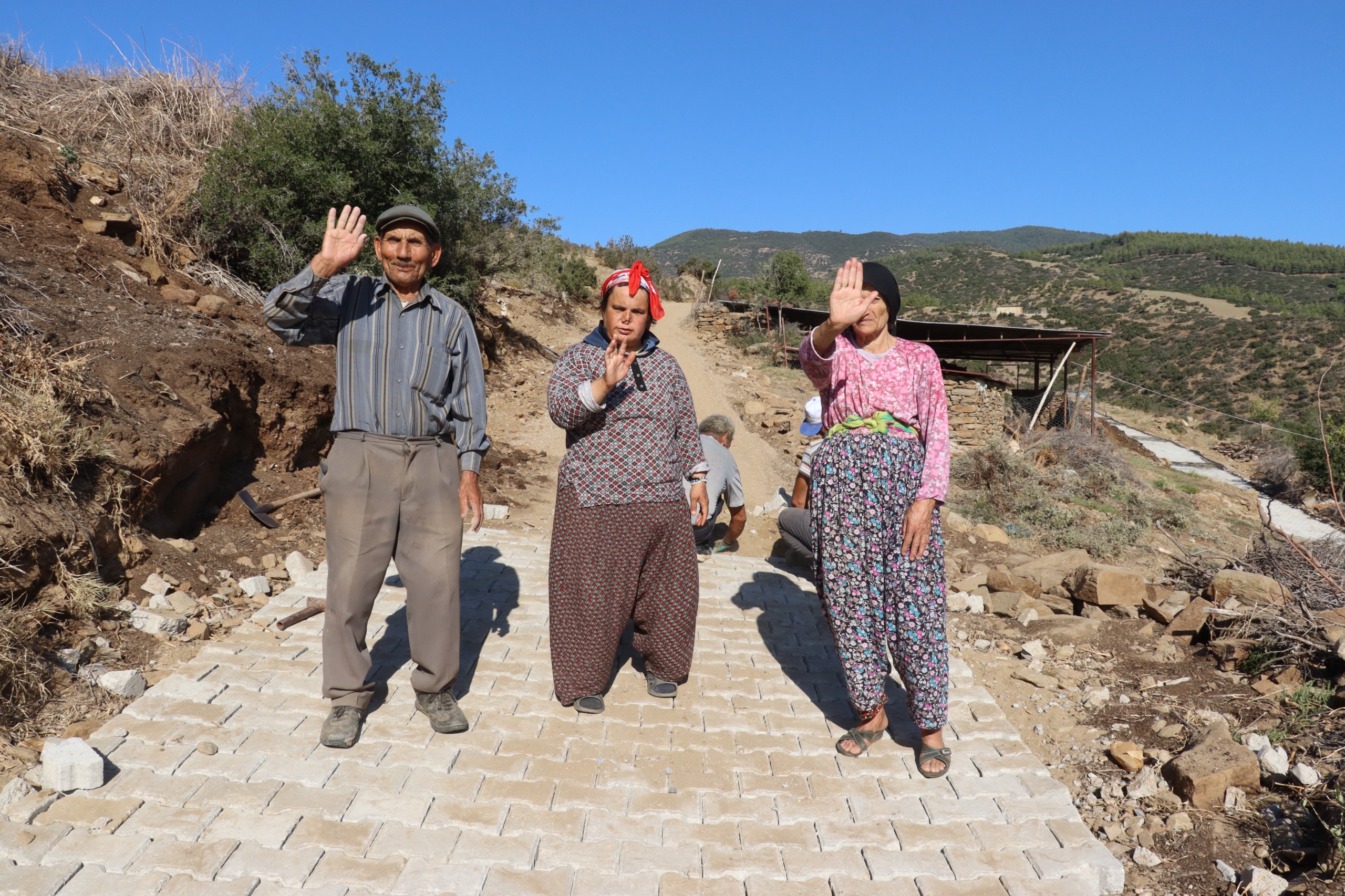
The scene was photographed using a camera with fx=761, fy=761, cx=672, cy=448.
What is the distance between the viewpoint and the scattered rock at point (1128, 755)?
10.5 feet

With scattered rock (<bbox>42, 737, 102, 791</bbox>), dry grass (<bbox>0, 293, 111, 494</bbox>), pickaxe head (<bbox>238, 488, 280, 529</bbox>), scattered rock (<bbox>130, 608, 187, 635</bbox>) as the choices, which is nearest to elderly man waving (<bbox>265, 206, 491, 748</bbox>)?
scattered rock (<bbox>42, 737, 102, 791</bbox>)

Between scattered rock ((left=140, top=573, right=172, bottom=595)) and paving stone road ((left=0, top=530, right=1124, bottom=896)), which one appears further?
scattered rock ((left=140, top=573, right=172, bottom=595))

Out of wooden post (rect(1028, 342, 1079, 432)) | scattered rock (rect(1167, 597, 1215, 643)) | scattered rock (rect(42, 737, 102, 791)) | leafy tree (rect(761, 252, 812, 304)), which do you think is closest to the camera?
scattered rock (rect(42, 737, 102, 791))

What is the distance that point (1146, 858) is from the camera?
2613mm

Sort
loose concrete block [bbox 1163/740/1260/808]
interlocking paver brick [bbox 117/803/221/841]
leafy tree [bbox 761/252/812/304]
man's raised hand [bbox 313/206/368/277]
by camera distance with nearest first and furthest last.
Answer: interlocking paver brick [bbox 117/803/221/841] < man's raised hand [bbox 313/206/368/277] < loose concrete block [bbox 1163/740/1260/808] < leafy tree [bbox 761/252/812/304]

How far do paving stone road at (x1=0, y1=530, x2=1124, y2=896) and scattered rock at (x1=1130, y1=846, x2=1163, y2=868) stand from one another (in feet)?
0.75

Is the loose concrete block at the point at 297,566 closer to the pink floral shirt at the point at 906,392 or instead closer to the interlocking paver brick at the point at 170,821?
the interlocking paver brick at the point at 170,821

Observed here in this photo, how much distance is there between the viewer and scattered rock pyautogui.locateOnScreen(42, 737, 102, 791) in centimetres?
235

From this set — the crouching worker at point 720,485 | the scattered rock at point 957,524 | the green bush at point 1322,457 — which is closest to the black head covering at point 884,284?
the crouching worker at point 720,485

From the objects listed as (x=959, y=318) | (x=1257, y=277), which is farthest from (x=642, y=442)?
(x=1257, y=277)

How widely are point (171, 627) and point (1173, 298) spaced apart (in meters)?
48.1

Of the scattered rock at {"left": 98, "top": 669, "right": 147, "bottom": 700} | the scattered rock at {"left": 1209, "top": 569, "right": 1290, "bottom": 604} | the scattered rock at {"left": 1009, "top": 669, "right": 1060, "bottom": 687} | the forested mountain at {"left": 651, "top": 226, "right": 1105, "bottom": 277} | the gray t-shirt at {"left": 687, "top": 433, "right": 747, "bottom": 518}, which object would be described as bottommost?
the scattered rock at {"left": 1009, "top": 669, "right": 1060, "bottom": 687}

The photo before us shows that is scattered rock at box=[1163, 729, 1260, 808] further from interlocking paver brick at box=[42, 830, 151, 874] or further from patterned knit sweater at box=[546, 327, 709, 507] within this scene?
interlocking paver brick at box=[42, 830, 151, 874]

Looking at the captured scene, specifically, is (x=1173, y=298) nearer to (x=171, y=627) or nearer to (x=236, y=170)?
(x=236, y=170)
